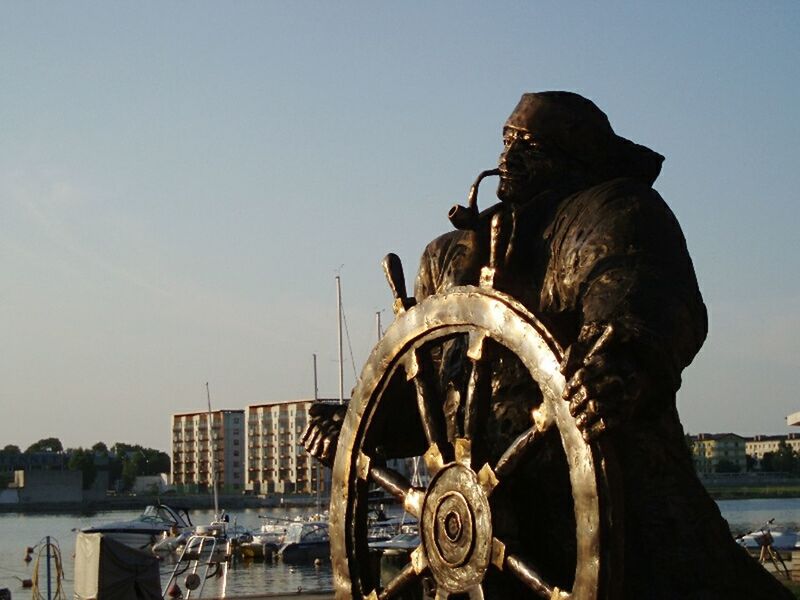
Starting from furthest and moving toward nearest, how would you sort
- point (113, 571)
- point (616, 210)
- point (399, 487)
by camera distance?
point (113, 571), point (399, 487), point (616, 210)

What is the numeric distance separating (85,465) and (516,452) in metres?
167

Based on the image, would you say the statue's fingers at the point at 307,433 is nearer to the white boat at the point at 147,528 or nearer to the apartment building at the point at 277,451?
the white boat at the point at 147,528

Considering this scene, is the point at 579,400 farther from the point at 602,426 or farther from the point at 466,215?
the point at 466,215

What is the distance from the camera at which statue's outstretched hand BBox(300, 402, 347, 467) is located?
14.0 ft

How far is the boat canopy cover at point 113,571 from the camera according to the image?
1601cm

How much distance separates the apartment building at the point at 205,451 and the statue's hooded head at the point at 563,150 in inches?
6316

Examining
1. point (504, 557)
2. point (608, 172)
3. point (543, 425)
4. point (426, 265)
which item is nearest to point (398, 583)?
point (504, 557)

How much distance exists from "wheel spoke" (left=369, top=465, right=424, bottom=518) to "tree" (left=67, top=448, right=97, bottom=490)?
161 meters

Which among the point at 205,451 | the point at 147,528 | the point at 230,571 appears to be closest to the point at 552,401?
the point at 230,571

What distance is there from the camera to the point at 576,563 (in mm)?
3207

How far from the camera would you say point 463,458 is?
3596 millimetres

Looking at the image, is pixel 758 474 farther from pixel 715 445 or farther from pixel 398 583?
pixel 398 583

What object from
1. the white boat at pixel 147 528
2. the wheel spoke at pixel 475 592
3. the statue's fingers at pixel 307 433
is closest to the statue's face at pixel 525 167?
the statue's fingers at pixel 307 433

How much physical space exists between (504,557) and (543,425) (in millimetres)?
378
